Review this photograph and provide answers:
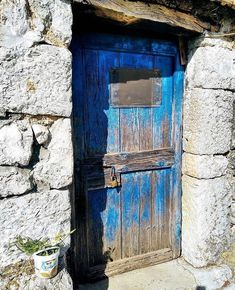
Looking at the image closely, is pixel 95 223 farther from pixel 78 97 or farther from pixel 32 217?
pixel 78 97

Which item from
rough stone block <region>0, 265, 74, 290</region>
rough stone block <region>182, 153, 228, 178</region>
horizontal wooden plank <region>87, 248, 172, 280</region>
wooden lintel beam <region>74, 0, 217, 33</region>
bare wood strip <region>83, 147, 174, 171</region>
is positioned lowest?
horizontal wooden plank <region>87, 248, 172, 280</region>

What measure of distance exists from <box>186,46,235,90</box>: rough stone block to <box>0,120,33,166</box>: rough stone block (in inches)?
52.9

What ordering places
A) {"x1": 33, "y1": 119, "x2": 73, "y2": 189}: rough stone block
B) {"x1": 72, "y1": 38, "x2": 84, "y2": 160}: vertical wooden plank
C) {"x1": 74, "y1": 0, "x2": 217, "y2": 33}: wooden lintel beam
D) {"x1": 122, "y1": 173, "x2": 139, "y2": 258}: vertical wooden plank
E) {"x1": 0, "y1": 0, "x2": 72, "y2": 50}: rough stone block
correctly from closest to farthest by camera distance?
{"x1": 0, "y1": 0, "x2": 72, "y2": 50}: rough stone block < {"x1": 33, "y1": 119, "x2": 73, "y2": 189}: rough stone block < {"x1": 74, "y1": 0, "x2": 217, "y2": 33}: wooden lintel beam < {"x1": 72, "y1": 38, "x2": 84, "y2": 160}: vertical wooden plank < {"x1": 122, "y1": 173, "x2": 139, "y2": 258}: vertical wooden plank

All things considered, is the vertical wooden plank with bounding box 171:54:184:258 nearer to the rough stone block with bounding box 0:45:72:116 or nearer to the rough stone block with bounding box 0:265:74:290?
the rough stone block with bounding box 0:45:72:116

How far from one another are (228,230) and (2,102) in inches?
81.5

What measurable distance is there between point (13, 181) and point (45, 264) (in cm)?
47

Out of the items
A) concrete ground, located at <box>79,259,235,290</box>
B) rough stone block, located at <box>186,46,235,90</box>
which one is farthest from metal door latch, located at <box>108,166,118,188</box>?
rough stone block, located at <box>186,46,235,90</box>

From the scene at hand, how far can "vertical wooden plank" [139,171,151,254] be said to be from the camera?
2240 mm

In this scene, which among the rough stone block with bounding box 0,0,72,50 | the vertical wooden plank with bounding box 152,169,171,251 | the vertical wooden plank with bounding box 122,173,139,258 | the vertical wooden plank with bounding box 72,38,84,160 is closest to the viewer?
the rough stone block with bounding box 0,0,72,50

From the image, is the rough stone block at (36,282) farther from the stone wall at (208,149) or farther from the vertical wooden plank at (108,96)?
the stone wall at (208,149)

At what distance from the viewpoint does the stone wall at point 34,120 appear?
4.63 ft

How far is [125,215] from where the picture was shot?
222 centimetres

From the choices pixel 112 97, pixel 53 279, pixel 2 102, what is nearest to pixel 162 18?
pixel 112 97

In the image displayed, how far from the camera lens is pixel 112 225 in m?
2.18
